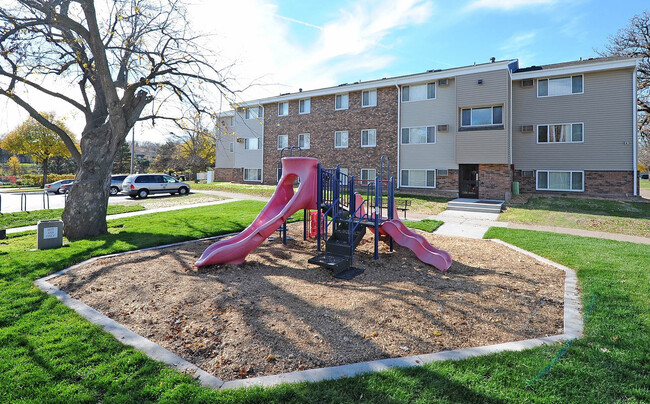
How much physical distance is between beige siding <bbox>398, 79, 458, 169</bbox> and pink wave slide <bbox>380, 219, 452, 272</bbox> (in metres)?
15.4

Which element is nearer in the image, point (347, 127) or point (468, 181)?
point (468, 181)

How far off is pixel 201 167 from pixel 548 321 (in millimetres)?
49596

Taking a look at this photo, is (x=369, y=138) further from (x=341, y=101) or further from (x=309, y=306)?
→ (x=309, y=306)

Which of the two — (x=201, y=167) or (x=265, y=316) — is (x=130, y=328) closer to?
(x=265, y=316)

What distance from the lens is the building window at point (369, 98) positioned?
24609 mm

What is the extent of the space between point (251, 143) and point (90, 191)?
22.9 meters

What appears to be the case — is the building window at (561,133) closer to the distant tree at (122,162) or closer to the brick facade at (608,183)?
the brick facade at (608,183)

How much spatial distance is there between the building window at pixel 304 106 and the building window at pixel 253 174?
23.0ft

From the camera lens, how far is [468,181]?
2158 cm

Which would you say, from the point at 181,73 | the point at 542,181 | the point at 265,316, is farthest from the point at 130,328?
the point at 542,181

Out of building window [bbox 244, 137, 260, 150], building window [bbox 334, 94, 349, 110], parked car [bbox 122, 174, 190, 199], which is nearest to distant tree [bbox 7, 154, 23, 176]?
parked car [bbox 122, 174, 190, 199]

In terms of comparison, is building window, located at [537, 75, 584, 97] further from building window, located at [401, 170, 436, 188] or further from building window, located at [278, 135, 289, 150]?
building window, located at [278, 135, 289, 150]

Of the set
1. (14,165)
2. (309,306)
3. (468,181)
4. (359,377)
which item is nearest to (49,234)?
(309,306)

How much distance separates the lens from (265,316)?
4578 mm
